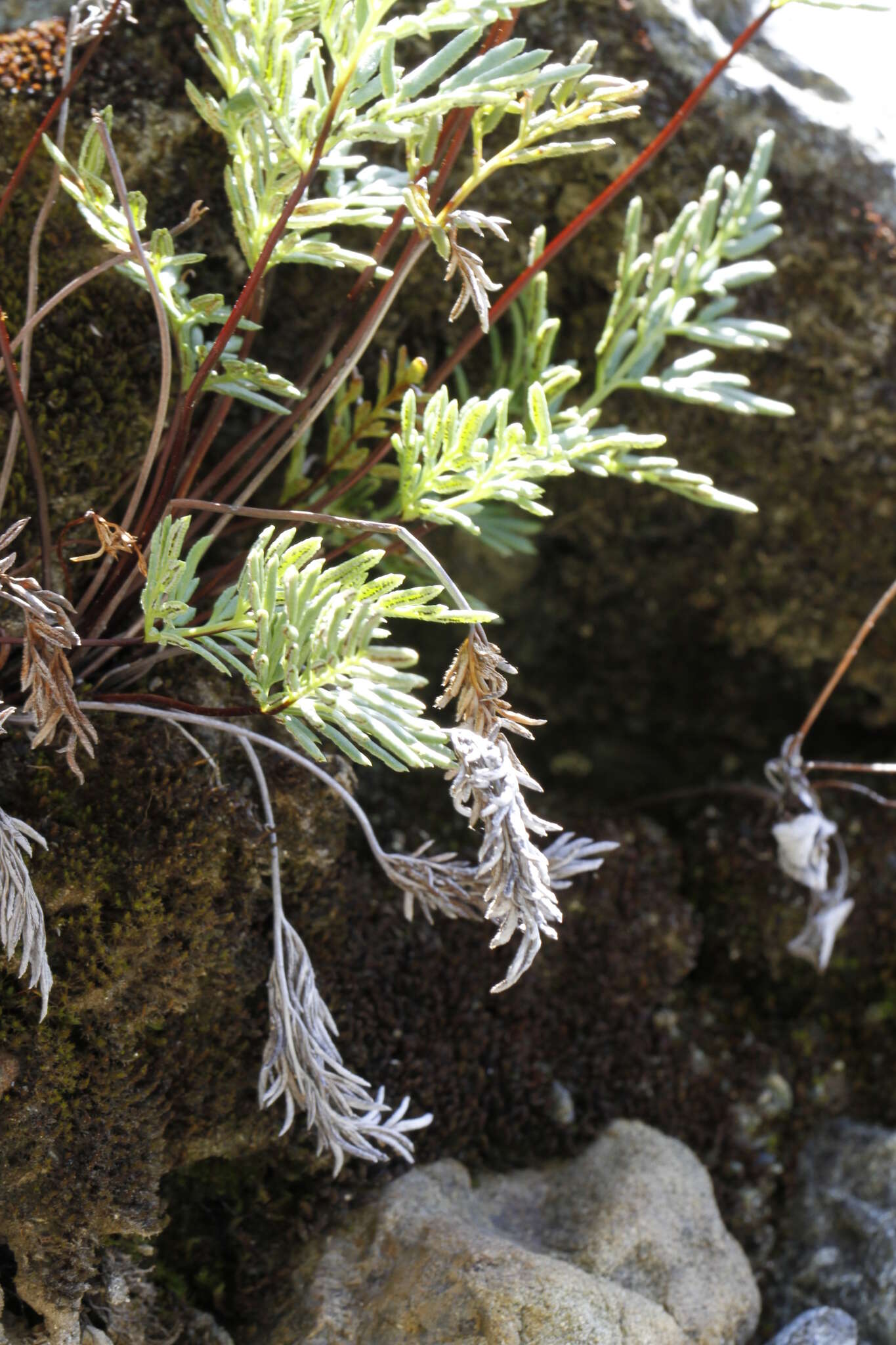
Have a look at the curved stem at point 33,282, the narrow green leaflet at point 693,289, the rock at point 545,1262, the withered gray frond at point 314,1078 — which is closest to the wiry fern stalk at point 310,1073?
the withered gray frond at point 314,1078

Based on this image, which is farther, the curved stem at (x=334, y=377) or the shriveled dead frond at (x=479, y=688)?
the curved stem at (x=334, y=377)

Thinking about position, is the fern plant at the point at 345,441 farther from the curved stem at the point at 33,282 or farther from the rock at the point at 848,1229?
the rock at the point at 848,1229

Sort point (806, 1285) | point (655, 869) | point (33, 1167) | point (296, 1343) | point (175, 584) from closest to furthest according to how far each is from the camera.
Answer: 1. point (175, 584)
2. point (33, 1167)
3. point (296, 1343)
4. point (806, 1285)
5. point (655, 869)

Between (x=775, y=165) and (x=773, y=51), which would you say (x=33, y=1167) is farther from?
(x=773, y=51)

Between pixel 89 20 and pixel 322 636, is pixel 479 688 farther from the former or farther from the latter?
pixel 89 20

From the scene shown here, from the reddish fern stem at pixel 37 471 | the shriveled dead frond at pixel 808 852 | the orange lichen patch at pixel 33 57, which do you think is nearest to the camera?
the reddish fern stem at pixel 37 471

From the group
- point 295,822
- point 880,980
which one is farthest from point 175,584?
point 880,980
